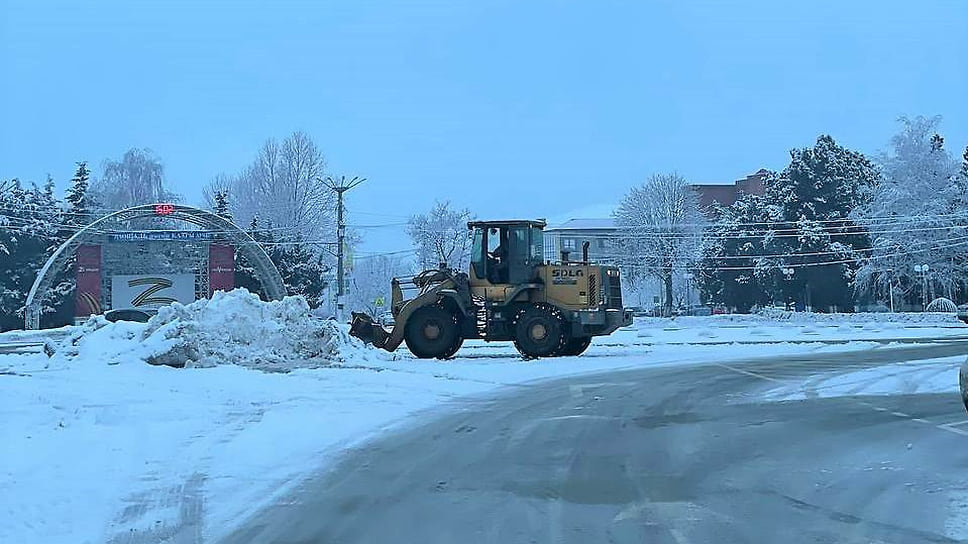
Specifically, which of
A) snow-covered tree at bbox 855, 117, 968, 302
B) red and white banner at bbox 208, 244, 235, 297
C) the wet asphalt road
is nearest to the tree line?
snow-covered tree at bbox 855, 117, 968, 302

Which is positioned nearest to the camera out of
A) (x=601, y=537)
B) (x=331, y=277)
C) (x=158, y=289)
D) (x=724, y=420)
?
(x=601, y=537)

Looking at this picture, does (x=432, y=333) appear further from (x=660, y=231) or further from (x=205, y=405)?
(x=660, y=231)

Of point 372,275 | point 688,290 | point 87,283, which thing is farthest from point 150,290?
point 688,290

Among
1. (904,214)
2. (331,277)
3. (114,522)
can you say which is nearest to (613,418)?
(114,522)

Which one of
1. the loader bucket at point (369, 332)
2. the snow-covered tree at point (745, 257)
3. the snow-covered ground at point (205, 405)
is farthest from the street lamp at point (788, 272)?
the loader bucket at point (369, 332)

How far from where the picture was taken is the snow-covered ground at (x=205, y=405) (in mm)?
8078

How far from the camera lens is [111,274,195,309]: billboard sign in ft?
200

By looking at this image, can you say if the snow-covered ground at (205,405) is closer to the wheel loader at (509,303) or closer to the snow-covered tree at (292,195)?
the wheel loader at (509,303)

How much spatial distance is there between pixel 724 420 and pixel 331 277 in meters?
62.1

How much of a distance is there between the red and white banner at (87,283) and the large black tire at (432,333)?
4148 cm

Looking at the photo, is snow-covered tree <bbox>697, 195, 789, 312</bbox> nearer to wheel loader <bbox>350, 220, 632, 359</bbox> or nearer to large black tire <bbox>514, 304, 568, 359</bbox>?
wheel loader <bbox>350, 220, 632, 359</bbox>

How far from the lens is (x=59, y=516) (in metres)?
7.53

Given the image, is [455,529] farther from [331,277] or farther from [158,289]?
[331,277]

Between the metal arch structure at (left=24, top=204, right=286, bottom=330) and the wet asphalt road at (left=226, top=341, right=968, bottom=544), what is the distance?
126 ft
